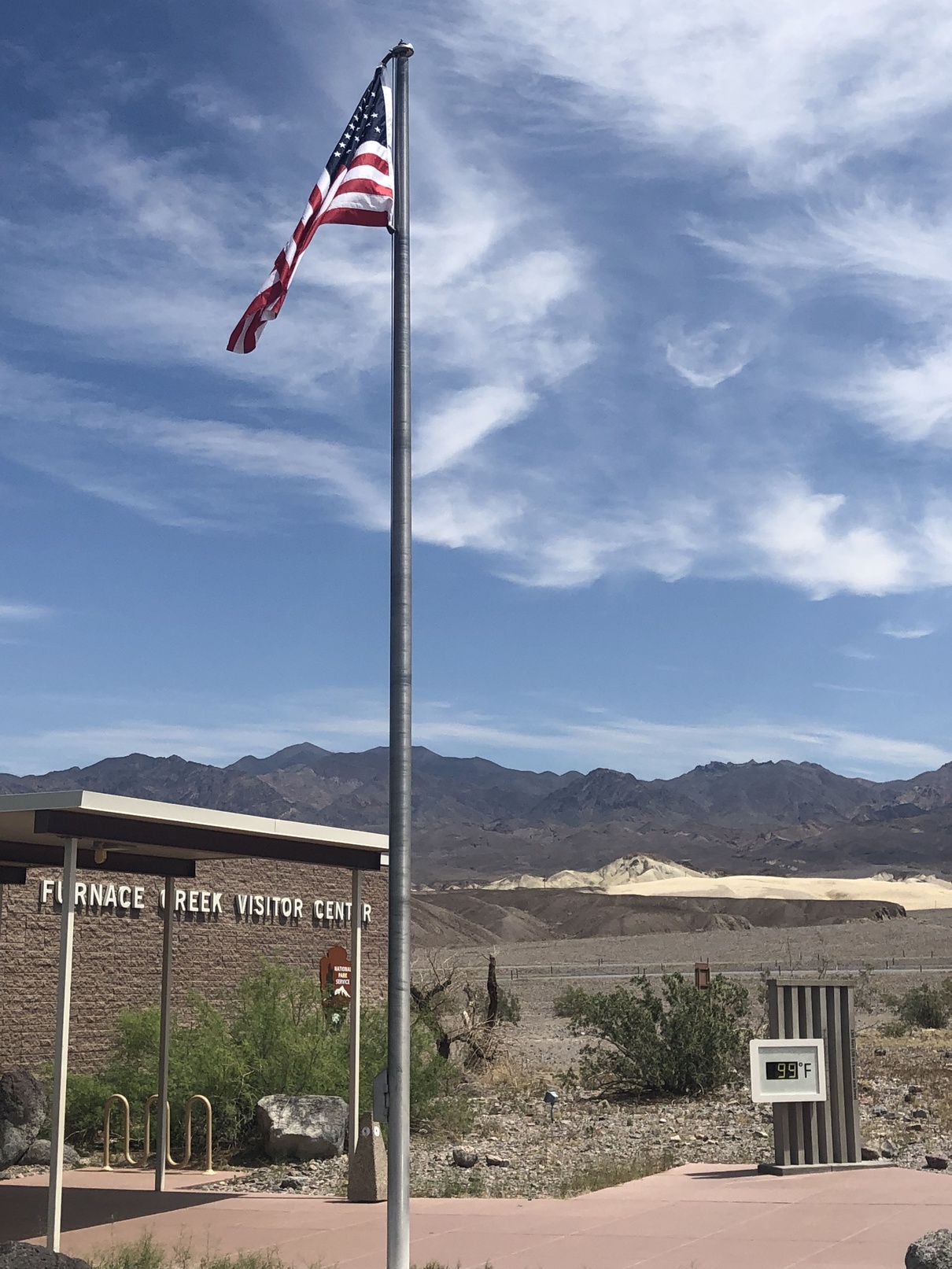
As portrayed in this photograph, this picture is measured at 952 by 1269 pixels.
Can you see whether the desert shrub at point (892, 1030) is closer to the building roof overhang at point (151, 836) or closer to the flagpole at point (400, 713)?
the building roof overhang at point (151, 836)

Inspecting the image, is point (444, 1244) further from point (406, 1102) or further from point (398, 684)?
point (398, 684)

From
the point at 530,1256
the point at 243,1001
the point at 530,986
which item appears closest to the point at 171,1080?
the point at 243,1001

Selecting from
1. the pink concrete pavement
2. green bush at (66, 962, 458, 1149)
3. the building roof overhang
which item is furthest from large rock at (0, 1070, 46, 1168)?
the building roof overhang

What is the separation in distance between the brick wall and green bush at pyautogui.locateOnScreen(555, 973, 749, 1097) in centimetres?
570

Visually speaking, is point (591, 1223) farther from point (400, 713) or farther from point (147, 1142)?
point (147, 1142)

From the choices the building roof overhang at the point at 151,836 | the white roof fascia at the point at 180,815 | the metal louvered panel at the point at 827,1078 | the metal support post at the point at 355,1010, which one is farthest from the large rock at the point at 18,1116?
the metal louvered panel at the point at 827,1078

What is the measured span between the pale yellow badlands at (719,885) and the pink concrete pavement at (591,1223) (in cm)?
12384

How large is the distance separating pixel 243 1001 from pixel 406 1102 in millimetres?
10775

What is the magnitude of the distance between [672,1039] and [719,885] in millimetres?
124865

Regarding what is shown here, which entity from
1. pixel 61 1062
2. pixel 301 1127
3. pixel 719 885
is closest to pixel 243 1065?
pixel 301 1127

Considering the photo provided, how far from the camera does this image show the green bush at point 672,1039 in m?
22.3

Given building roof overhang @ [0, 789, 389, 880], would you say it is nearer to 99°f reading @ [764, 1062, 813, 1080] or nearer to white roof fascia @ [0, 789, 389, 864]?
white roof fascia @ [0, 789, 389, 864]

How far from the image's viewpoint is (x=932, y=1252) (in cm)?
822

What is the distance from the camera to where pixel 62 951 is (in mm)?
11805
